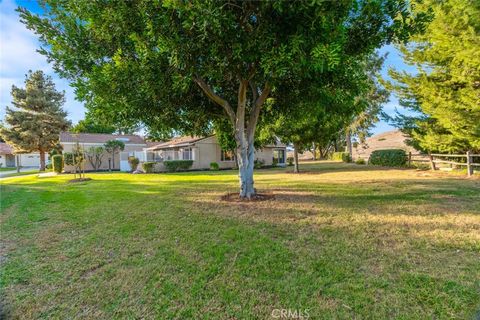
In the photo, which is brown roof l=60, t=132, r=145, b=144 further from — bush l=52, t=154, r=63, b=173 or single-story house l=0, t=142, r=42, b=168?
single-story house l=0, t=142, r=42, b=168

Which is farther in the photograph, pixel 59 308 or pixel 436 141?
pixel 436 141

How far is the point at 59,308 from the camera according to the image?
2.69 meters

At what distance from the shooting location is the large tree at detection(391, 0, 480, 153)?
32.9ft

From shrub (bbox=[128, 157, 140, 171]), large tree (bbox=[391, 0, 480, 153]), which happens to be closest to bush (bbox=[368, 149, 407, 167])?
large tree (bbox=[391, 0, 480, 153])

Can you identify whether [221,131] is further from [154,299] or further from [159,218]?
[154,299]

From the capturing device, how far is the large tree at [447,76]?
10.0 meters

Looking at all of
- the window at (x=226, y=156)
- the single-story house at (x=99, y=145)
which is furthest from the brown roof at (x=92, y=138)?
the window at (x=226, y=156)

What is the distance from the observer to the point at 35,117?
2659cm

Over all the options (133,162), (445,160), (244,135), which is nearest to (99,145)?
(133,162)

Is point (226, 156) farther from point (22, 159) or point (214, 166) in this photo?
point (22, 159)

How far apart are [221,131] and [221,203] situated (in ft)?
14.3

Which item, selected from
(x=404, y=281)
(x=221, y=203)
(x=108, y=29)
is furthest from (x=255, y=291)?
(x=108, y=29)

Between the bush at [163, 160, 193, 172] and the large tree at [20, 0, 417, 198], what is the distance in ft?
48.1

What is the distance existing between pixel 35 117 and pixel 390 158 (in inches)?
1400
